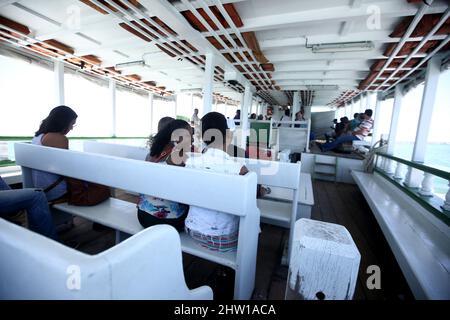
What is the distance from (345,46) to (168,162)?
11.5ft

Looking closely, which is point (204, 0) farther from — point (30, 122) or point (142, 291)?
point (30, 122)

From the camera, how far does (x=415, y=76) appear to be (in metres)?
4.29

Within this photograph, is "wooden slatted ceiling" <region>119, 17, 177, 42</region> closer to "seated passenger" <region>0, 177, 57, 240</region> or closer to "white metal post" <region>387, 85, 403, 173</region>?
"seated passenger" <region>0, 177, 57, 240</region>

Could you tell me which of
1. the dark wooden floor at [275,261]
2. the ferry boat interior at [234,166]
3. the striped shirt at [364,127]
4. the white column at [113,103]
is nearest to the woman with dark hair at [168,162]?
the ferry boat interior at [234,166]

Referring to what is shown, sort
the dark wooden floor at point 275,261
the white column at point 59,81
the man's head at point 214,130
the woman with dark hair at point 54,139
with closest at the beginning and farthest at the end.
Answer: the man's head at point 214,130 < the dark wooden floor at point 275,261 < the woman with dark hair at point 54,139 < the white column at point 59,81

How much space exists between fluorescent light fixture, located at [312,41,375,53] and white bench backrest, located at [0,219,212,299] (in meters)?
3.97

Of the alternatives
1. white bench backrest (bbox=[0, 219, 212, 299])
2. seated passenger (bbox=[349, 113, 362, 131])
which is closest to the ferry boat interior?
white bench backrest (bbox=[0, 219, 212, 299])

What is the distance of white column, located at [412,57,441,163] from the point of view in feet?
10.5

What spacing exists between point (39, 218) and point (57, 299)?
158 centimetres

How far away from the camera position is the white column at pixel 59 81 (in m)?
5.14

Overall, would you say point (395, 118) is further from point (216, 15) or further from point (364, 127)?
point (216, 15)

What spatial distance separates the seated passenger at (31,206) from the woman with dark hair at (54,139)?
0.90 ft

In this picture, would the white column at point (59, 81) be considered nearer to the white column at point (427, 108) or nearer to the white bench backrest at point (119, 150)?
the white bench backrest at point (119, 150)

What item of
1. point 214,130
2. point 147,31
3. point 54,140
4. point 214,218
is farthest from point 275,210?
point 147,31
